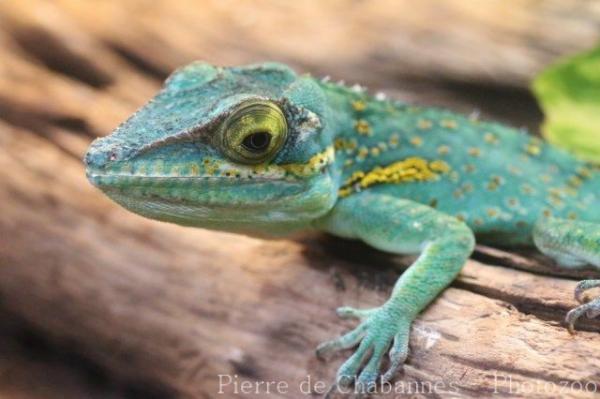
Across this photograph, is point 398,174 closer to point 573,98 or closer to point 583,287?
point 583,287

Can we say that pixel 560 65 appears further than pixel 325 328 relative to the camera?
Yes

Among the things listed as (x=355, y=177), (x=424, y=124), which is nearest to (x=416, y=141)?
(x=424, y=124)

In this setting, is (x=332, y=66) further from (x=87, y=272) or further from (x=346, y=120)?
(x=87, y=272)

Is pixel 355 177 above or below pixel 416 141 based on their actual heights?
below

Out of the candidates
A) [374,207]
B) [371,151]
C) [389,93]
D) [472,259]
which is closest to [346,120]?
[371,151]

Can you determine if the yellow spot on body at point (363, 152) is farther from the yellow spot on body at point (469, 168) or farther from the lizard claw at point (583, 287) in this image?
the lizard claw at point (583, 287)

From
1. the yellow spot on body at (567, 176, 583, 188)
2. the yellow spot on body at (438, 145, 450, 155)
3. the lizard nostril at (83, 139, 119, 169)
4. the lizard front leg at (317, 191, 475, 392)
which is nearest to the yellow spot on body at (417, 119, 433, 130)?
the yellow spot on body at (438, 145, 450, 155)

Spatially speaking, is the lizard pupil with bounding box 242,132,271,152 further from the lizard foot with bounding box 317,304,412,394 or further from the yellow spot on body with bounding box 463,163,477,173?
the yellow spot on body with bounding box 463,163,477,173
